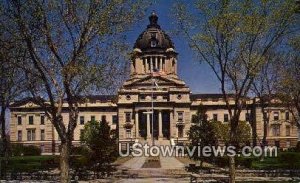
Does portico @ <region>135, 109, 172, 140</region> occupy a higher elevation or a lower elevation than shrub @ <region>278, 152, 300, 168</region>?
higher

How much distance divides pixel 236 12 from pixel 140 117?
249ft

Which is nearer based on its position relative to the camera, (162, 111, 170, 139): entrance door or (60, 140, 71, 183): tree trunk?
(60, 140, 71, 183): tree trunk

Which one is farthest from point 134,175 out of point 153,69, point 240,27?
point 153,69

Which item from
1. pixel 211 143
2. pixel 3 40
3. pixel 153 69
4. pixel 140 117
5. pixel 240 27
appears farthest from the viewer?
pixel 153 69

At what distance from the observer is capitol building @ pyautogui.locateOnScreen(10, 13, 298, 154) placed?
101 metres

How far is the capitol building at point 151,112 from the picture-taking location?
101 meters

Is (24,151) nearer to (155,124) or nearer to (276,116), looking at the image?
(155,124)

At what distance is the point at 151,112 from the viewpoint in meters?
98.2

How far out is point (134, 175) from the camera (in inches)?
1555

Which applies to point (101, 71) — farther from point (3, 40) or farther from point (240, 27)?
point (240, 27)

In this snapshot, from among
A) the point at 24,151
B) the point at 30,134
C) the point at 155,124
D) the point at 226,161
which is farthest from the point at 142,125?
the point at 226,161

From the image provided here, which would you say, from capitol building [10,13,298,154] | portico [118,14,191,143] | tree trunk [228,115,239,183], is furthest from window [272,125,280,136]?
tree trunk [228,115,239,183]

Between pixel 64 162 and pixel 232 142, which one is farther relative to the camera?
pixel 232 142

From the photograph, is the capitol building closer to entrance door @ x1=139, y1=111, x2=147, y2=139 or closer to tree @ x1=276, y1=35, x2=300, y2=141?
entrance door @ x1=139, y1=111, x2=147, y2=139
